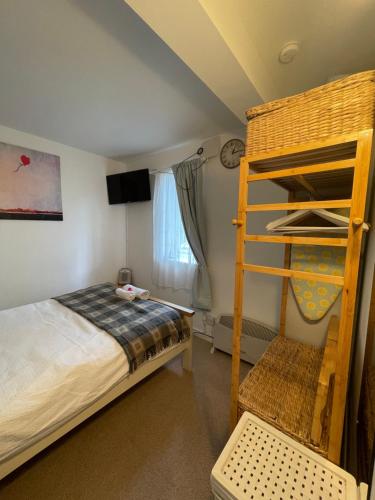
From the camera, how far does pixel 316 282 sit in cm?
141

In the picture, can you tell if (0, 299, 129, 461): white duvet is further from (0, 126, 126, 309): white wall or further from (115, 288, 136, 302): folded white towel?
(0, 126, 126, 309): white wall

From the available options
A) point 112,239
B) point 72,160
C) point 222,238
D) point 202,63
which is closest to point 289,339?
point 222,238

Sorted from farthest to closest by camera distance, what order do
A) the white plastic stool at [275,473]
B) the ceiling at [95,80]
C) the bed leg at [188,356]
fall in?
the bed leg at [188,356] → the ceiling at [95,80] → the white plastic stool at [275,473]

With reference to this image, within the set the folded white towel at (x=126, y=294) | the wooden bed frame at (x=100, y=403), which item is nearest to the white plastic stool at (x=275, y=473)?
the wooden bed frame at (x=100, y=403)

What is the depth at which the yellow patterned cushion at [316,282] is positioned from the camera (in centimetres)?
133

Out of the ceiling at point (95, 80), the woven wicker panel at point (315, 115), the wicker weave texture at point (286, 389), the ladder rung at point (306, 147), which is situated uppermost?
the ceiling at point (95, 80)

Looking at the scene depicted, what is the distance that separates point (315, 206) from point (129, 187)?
2.66m

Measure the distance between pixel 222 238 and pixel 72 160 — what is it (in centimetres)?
222

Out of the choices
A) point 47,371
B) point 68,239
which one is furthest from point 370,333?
point 68,239

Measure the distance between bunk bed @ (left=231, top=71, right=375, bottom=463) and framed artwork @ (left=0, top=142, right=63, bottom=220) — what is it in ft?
8.30

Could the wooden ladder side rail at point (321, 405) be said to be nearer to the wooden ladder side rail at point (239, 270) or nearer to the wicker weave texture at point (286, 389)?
the wicker weave texture at point (286, 389)

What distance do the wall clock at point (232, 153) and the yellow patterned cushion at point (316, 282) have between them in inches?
46.6

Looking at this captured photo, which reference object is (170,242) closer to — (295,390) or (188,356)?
(188,356)

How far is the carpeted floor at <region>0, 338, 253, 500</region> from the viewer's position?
1088 mm
